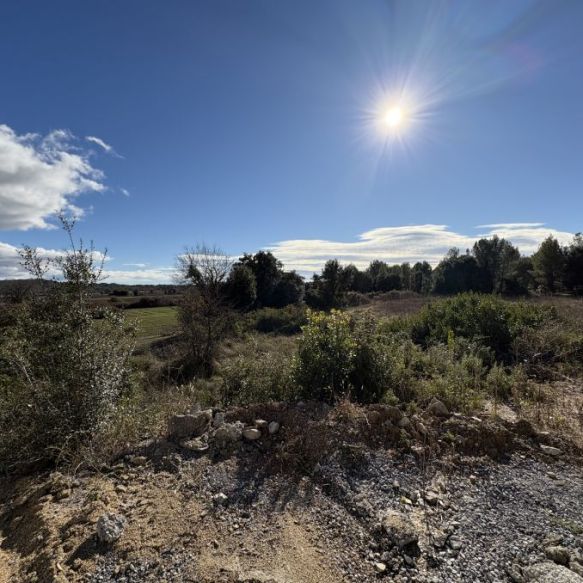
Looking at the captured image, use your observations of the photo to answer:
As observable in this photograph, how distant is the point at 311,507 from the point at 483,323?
6645 mm

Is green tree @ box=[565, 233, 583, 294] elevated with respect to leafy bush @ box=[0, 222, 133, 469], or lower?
elevated

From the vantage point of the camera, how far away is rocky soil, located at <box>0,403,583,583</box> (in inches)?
75.4

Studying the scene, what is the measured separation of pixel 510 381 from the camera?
470cm

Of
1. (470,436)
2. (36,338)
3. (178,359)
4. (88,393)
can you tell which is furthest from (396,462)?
(178,359)

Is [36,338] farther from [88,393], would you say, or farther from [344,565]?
[344,565]

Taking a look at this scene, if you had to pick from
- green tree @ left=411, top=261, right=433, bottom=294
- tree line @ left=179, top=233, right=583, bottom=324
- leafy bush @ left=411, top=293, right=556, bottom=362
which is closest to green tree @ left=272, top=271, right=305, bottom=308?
tree line @ left=179, top=233, right=583, bottom=324

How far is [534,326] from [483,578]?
22.6ft

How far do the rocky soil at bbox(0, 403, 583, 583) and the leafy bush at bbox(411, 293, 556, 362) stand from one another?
3917mm

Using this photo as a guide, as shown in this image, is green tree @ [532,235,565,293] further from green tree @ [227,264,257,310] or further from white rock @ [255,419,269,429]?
white rock @ [255,419,269,429]

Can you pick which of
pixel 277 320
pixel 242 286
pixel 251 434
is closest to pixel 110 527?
pixel 251 434

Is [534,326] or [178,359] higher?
[534,326]

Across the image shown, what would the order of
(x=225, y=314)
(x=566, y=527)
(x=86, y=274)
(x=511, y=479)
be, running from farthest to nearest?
(x=225, y=314)
(x=86, y=274)
(x=511, y=479)
(x=566, y=527)

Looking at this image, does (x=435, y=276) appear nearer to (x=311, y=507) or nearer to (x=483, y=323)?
(x=483, y=323)

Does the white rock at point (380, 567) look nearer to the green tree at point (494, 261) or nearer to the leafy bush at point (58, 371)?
the leafy bush at point (58, 371)
